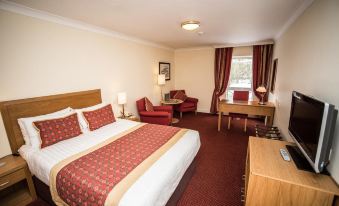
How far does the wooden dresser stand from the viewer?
3.69ft

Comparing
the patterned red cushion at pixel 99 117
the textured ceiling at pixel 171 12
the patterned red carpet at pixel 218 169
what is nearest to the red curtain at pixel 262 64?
the patterned red carpet at pixel 218 169

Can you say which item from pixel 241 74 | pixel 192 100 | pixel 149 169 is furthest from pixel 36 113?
pixel 241 74

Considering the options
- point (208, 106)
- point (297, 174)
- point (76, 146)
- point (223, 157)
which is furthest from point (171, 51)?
point (297, 174)

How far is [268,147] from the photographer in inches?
68.6

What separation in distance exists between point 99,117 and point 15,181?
123 cm

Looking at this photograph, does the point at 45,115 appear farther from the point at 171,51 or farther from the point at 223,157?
the point at 171,51

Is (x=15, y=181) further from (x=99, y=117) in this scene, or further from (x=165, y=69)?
(x=165, y=69)

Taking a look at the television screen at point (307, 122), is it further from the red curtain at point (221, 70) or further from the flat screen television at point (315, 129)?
the red curtain at point (221, 70)

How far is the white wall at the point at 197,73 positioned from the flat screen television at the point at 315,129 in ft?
13.3

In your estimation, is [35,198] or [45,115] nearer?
[35,198]

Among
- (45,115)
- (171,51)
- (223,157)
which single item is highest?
(171,51)

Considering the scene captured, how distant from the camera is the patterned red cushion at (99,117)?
8.29 feet

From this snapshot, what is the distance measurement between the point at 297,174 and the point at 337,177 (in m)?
0.23

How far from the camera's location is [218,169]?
2518mm
